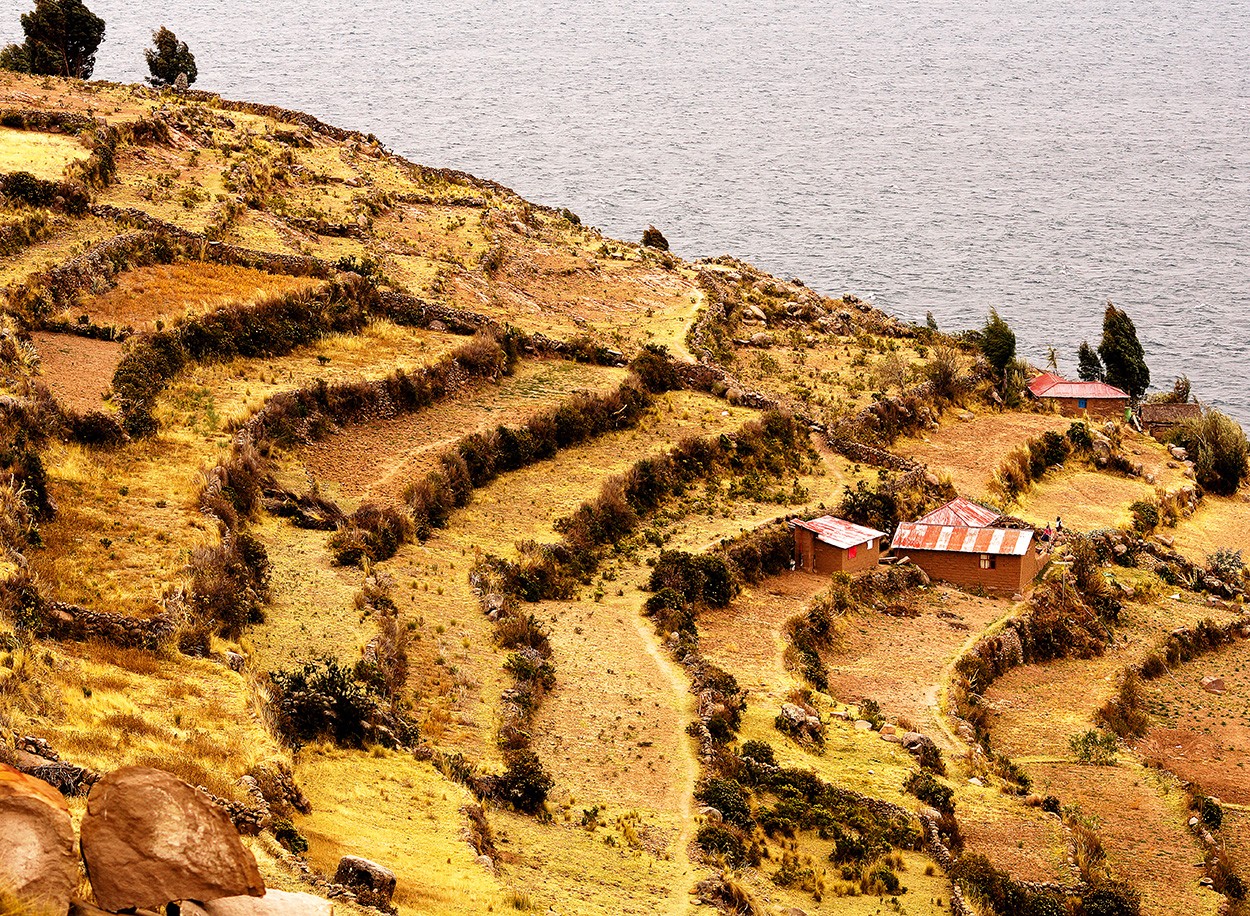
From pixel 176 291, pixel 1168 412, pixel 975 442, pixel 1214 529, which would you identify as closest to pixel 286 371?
pixel 176 291

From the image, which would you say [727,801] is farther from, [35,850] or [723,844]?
[35,850]

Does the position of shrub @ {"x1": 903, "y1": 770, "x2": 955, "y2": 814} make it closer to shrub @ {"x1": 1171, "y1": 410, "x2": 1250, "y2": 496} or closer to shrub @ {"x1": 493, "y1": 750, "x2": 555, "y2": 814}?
shrub @ {"x1": 493, "y1": 750, "x2": 555, "y2": 814}

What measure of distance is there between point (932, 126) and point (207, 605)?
148972 mm

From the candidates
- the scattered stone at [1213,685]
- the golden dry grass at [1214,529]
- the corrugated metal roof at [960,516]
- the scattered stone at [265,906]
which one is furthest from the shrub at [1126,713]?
the scattered stone at [265,906]

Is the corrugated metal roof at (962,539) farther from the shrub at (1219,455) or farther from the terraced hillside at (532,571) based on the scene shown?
the shrub at (1219,455)

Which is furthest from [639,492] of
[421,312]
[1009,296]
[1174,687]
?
[1009,296]

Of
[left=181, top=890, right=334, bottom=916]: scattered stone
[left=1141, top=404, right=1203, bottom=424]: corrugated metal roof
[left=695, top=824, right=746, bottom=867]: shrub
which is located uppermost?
[left=181, top=890, right=334, bottom=916]: scattered stone

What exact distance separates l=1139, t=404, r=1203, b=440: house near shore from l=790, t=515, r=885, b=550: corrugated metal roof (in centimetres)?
3098

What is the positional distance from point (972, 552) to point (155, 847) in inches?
1489

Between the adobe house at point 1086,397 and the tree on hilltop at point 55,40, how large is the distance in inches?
2063

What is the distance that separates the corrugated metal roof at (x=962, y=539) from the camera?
49031 mm

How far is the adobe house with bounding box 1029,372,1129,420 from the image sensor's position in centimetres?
7356

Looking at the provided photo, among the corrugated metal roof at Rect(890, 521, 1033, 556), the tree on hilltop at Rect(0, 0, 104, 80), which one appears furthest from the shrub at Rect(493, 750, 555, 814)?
the tree on hilltop at Rect(0, 0, 104, 80)

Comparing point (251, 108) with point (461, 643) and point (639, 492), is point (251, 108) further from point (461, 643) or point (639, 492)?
point (461, 643)
